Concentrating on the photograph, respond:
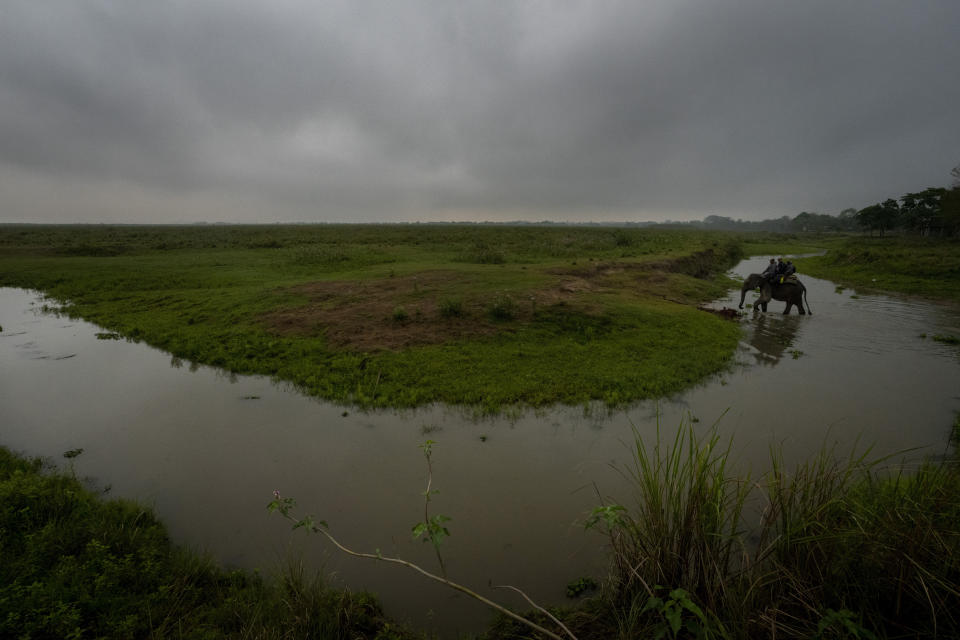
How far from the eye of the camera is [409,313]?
13641 mm

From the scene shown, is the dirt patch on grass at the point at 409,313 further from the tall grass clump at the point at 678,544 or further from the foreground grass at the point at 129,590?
the tall grass clump at the point at 678,544

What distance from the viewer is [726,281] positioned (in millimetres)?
26281

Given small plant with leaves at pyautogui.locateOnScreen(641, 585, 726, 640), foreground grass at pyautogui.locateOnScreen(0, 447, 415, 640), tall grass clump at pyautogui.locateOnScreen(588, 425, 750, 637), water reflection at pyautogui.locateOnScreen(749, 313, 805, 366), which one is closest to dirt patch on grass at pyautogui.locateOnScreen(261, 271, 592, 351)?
water reflection at pyautogui.locateOnScreen(749, 313, 805, 366)

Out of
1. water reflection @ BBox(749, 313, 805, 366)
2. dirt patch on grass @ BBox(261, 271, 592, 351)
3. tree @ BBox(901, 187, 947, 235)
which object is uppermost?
tree @ BBox(901, 187, 947, 235)

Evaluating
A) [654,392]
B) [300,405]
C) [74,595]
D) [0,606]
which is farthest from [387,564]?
[654,392]

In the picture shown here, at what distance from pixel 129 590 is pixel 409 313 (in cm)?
1049

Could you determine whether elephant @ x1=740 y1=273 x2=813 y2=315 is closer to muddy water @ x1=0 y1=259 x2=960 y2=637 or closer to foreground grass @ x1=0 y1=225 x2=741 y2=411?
foreground grass @ x1=0 y1=225 x2=741 y2=411

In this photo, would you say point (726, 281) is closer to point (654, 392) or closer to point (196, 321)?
point (654, 392)

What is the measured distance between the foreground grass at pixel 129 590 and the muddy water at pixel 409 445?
46 centimetres

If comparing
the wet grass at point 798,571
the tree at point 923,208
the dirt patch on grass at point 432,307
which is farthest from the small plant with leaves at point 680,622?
the tree at point 923,208

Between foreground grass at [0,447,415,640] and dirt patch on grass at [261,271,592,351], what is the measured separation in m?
7.16

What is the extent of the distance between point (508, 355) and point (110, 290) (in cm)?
2269

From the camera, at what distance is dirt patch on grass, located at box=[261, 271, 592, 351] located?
39.8ft

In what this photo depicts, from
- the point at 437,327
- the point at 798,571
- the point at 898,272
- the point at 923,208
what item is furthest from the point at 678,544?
the point at 923,208
